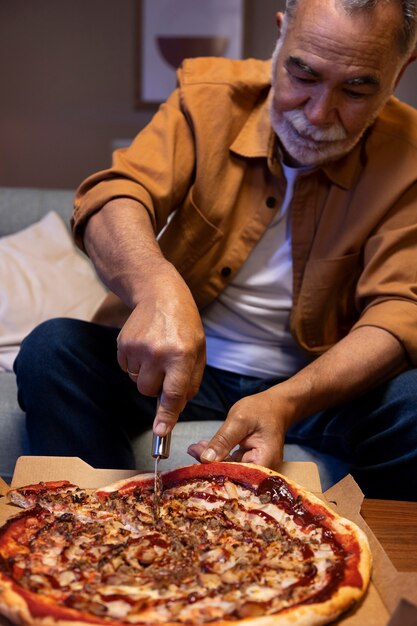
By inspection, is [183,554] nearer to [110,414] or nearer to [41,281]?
[110,414]

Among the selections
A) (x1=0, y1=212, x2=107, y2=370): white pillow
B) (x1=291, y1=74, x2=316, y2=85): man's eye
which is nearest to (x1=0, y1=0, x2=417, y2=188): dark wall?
(x1=0, y1=212, x2=107, y2=370): white pillow

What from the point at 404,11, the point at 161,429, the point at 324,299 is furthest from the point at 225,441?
the point at 404,11

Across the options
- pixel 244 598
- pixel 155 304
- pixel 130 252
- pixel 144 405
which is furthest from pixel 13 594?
pixel 144 405

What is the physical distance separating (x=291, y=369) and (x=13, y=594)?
3.90 ft

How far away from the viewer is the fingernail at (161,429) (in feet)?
4.44

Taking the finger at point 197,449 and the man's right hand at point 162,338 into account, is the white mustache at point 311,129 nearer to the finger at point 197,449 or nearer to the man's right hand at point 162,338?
the man's right hand at point 162,338

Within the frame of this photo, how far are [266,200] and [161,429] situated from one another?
882mm

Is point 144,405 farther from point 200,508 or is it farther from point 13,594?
point 13,594

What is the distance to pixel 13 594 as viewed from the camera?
106 cm

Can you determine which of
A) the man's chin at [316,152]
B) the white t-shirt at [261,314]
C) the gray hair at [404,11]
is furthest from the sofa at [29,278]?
the gray hair at [404,11]

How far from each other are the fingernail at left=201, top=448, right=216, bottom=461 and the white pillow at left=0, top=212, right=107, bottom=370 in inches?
52.1

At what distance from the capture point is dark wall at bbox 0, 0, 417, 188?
12.1ft

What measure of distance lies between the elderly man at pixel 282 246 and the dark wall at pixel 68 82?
169 cm

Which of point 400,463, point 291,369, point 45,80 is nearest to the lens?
point 400,463
